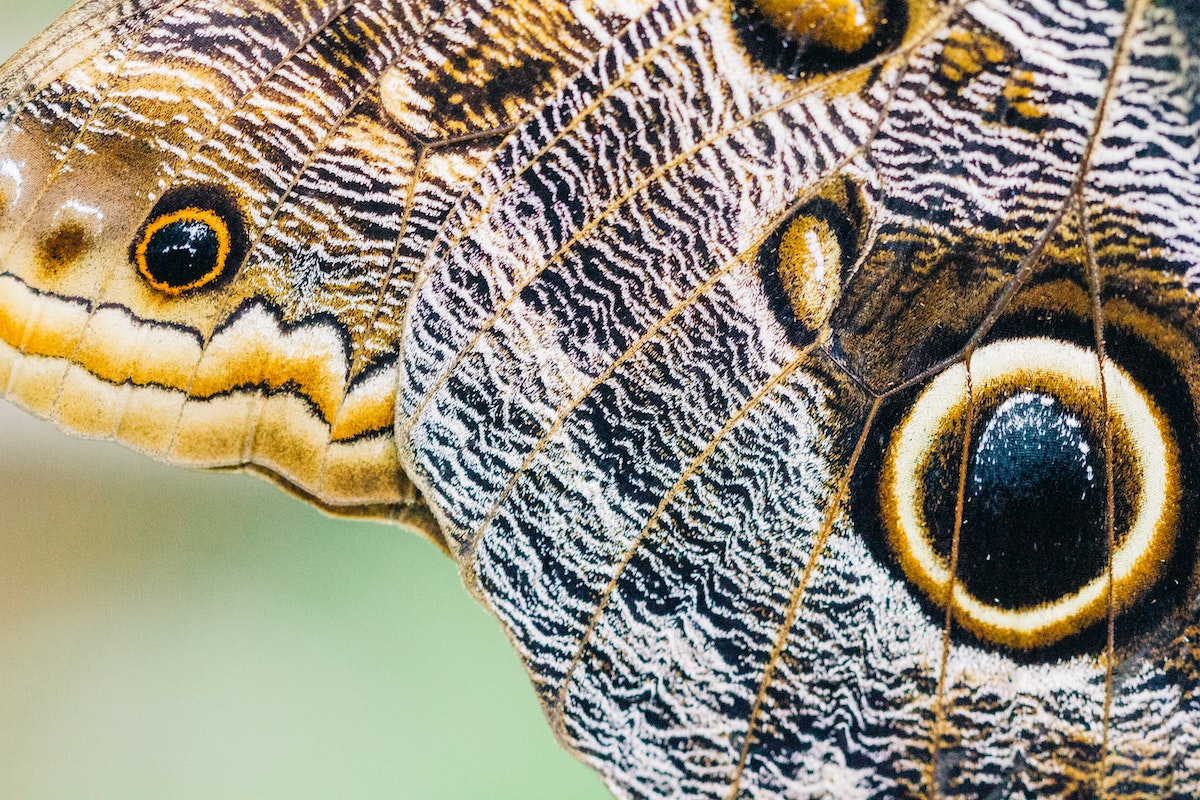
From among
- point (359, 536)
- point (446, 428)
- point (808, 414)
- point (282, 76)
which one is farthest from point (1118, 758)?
point (359, 536)

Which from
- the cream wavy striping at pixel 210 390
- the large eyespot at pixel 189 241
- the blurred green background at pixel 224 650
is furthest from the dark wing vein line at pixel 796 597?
the blurred green background at pixel 224 650

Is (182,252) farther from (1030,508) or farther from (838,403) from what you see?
(1030,508)

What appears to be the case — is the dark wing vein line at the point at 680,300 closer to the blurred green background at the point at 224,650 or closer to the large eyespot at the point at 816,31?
the large eyespot at the point at 816,31

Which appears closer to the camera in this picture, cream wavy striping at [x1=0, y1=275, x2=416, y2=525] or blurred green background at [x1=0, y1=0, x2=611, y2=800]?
cream wavy striping at [x1=0, y1=275, x2=416, y2=525]

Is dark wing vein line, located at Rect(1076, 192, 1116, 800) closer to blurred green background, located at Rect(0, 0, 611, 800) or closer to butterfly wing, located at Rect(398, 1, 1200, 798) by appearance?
butterfly wing, located at Rect(398, 1, 1200, 798)

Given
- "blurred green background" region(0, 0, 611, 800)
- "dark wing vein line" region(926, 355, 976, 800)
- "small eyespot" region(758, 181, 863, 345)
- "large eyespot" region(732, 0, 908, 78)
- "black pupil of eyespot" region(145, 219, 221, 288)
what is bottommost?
"blurred green background" region(0, 0, 611, 800)

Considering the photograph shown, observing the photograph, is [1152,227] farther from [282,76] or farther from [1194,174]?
[282,76]

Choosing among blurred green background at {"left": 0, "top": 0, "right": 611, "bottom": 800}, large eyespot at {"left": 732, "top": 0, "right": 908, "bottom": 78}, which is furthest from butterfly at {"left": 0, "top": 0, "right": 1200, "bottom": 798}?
blurred green background at {"left": 0, "top": 0, "right": 611, "bottom": 800}
